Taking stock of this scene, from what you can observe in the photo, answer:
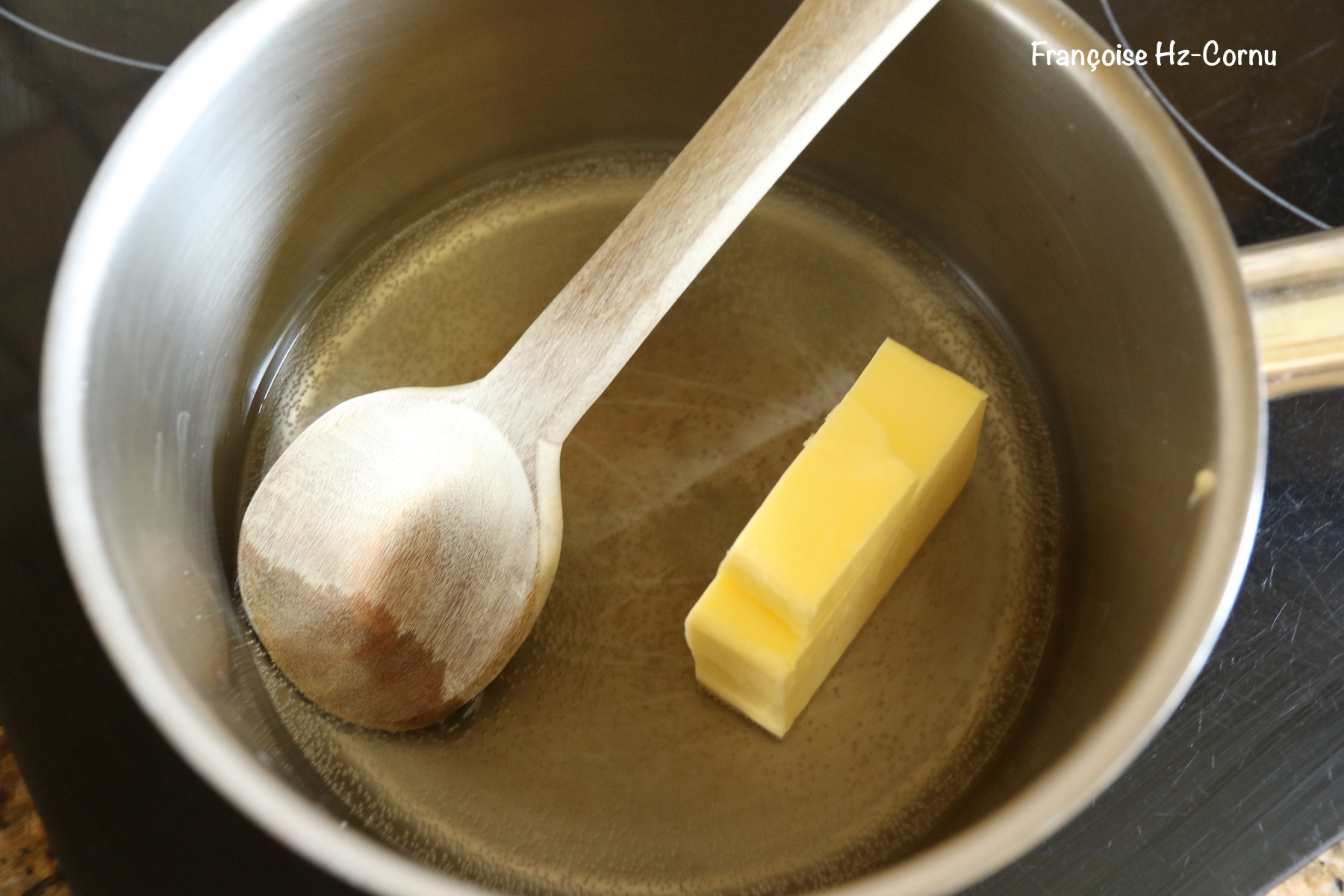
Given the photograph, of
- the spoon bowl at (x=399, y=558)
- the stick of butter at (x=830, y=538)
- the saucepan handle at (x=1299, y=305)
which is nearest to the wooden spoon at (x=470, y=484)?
the spoon bowl at (x=399, y=558)

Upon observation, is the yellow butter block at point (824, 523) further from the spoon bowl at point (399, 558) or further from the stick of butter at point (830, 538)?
the spoon bowl at point (399, 558)

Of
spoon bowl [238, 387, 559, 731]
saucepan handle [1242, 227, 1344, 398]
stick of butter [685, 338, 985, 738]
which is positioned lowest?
spoon bowl [238, 387, 559, 731]

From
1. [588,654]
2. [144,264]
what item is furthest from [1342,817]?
[144,264]

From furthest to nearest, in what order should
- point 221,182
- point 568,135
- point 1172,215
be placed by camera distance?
1. point 568,135
2. point 221,182
3. point 1172,215

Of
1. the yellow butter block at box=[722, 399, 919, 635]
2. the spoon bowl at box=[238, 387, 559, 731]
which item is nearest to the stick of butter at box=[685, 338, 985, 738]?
the yellow butter block at box=[722, 399, 919, 635]

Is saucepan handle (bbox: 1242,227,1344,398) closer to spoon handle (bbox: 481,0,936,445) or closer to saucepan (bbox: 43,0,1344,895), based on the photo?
saucepan (bbox: 43,0,1344,895)

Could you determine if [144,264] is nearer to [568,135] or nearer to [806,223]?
[568,135]

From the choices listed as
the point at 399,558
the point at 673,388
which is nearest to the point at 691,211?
the point at 673,388

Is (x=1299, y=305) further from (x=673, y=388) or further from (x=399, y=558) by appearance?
(x=399, y=558)
